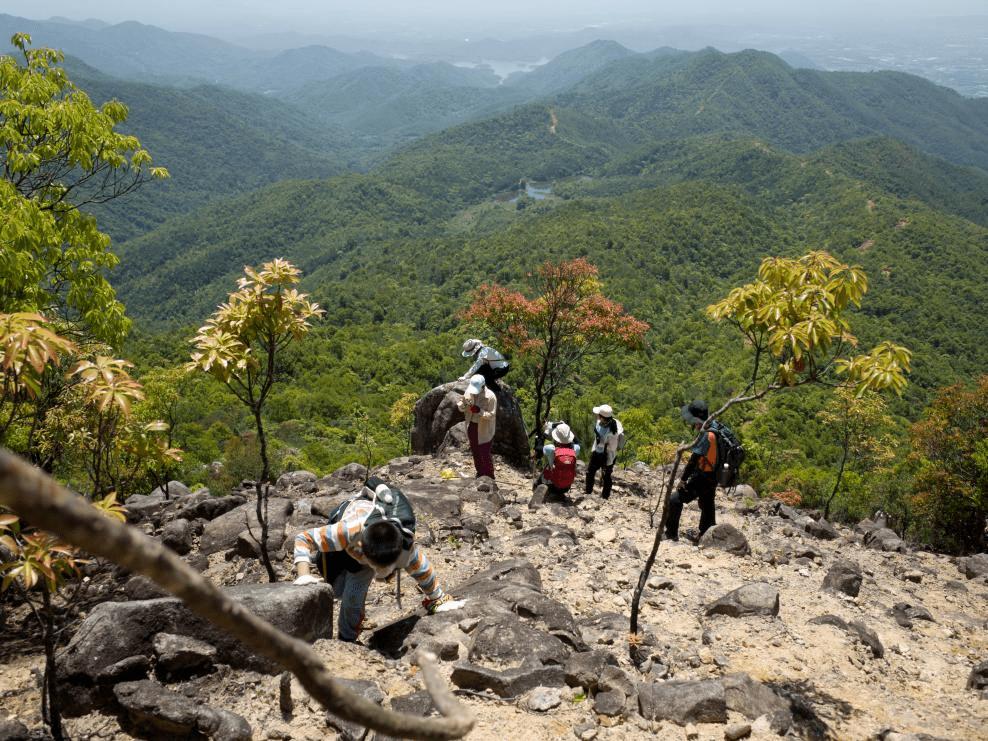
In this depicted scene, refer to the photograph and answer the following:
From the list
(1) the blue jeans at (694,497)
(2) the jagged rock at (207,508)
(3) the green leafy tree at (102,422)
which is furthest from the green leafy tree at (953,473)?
(3) the green leafy tree at (102,422)

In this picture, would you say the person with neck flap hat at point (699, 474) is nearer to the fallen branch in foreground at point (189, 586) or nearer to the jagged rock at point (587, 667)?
the jagged rock at point (587, 667)

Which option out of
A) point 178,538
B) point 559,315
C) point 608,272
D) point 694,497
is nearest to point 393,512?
point 178,538

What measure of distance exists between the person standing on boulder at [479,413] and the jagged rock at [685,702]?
6.67 meters

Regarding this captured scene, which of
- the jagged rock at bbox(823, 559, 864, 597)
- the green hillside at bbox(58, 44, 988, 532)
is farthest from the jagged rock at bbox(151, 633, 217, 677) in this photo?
the jagged rock at bbox(823, 559, 864, 597)

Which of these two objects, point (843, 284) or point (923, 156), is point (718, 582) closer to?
point (843, 284)

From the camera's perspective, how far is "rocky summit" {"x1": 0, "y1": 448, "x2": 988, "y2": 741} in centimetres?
492

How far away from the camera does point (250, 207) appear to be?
16850 centimetres

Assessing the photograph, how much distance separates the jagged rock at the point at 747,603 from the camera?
23.6ft

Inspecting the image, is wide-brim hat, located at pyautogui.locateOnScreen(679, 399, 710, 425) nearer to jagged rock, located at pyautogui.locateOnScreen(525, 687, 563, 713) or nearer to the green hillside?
jagged rock, located at pyautogui.locateOnScreen(525, 687, 563, 713)

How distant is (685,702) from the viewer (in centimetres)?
508

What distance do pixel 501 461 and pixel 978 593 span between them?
8.75m

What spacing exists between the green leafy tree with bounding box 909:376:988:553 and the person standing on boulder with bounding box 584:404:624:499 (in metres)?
8.70

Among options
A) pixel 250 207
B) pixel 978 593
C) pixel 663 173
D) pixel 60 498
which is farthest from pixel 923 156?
pixel 60 498

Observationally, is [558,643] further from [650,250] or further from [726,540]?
[650,250]
